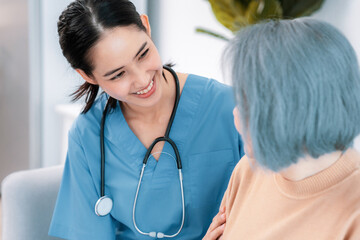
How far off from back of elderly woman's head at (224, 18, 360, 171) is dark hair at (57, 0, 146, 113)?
0.41m

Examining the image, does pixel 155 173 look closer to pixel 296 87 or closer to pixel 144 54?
pixel 144 54

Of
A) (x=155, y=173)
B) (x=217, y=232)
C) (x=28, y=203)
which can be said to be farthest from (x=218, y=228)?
(x=28, y=203)

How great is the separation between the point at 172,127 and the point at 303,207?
0.49m

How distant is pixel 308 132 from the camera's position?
66cm

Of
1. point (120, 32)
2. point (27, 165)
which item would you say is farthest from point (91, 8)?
point (27, 165)

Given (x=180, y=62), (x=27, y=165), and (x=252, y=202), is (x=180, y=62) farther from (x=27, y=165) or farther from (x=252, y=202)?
(x=252, y=202)

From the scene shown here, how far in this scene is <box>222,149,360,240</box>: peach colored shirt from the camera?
0.71 metres

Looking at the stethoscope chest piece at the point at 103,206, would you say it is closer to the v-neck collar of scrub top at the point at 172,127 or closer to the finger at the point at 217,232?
the v-neck collar of scrub top at the point at 172,127

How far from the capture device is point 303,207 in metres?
0.78

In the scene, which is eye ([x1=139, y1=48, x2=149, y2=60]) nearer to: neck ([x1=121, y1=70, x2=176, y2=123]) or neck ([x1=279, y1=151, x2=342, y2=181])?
neck ([x1=121, y1=70, x2=176, y2=123])

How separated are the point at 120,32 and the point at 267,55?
45 cm

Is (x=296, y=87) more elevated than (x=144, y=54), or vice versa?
(x=296, y=87)

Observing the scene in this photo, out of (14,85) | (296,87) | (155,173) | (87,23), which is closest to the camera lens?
(296,87)

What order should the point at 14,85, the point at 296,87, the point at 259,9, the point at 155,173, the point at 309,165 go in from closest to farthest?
the point at 296,87
the point at 309,165
the point at 155,173
the point at 259,9
the point at 14,85
